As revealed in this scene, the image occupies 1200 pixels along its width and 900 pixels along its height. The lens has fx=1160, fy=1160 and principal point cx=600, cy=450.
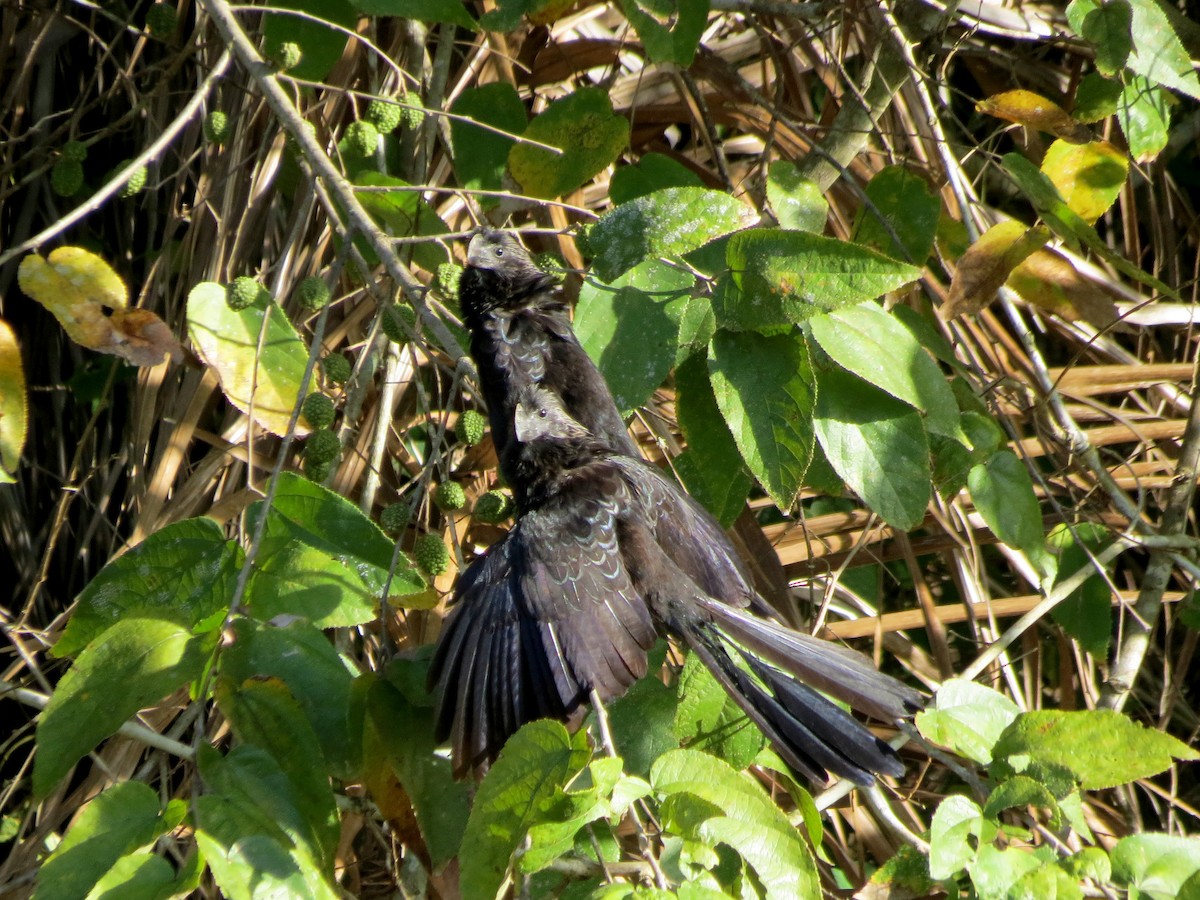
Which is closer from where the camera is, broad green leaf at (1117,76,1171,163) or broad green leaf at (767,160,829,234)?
broad green leaf at (767,160,829,234)

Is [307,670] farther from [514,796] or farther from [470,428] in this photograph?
[470,428]

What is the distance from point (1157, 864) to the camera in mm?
1156

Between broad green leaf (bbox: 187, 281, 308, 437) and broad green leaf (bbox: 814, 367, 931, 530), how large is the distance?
73cm

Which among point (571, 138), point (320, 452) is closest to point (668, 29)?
point (571, 138)

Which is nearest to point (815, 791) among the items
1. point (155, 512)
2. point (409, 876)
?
point (409, 876)

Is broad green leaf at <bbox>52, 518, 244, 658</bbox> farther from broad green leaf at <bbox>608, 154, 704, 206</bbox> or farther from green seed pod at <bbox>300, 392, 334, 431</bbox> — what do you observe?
broad green leaf at <bbox>608, 154, 704, 206</bbox>

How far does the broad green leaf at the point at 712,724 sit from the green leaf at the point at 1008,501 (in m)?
0.50

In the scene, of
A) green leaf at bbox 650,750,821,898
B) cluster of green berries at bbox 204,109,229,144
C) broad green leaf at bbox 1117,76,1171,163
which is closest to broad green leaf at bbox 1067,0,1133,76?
broad green leaf at bbox 1117,76,1171,163

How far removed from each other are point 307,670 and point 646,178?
1.06m

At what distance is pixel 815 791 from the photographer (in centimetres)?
200

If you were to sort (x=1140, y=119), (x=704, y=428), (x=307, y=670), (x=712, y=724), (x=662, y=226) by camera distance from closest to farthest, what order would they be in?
1. (x=307, y=670)
2. (x=662, y=226)
3. (x=712, y=724)
4. (x=704, y=428)
5. (x=1140, y=119)

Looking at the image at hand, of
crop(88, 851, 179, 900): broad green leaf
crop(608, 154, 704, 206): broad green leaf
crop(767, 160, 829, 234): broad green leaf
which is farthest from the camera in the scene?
crop(608, 154, 704, 206): broad green leaf

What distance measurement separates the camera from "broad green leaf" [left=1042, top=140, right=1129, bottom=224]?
1869mm

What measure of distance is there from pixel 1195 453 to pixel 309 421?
1.64 m
